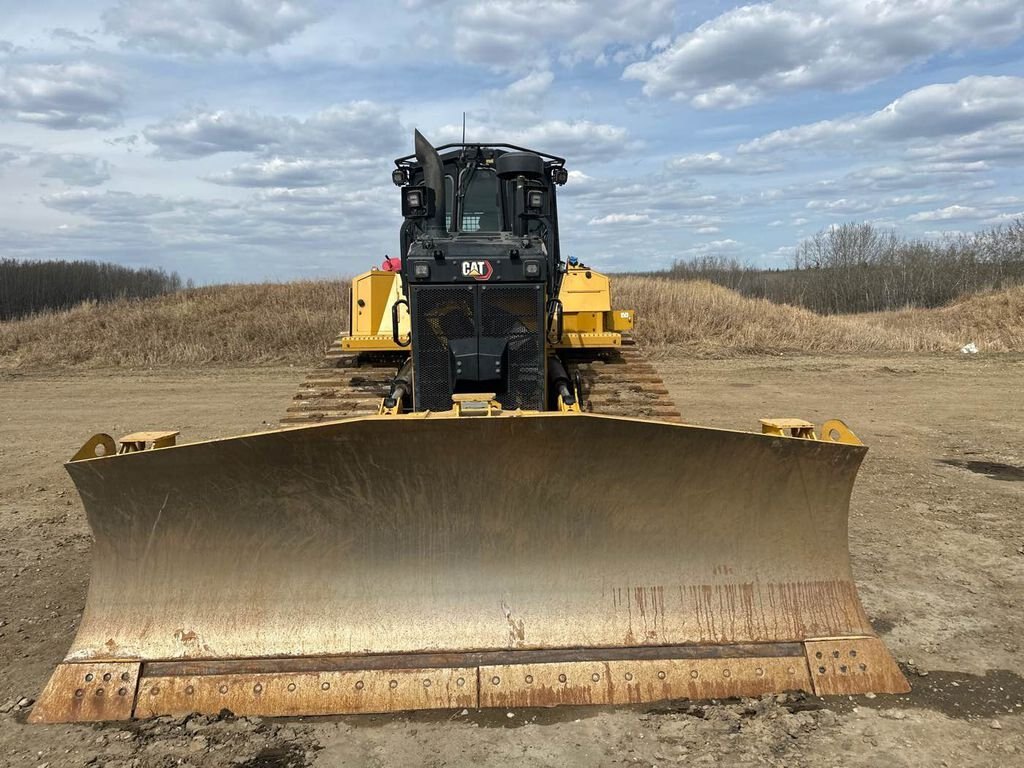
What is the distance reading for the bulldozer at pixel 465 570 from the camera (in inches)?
124

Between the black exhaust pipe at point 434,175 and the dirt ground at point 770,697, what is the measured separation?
3360 mm

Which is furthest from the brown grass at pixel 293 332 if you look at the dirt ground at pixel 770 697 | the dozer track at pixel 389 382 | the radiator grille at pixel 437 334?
the radiator grille at pixel 437 334

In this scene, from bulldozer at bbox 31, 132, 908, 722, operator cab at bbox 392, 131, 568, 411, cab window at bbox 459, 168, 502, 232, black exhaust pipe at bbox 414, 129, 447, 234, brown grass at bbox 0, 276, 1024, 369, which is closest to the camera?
bulldozer at bbox 31, 132, 908, 722

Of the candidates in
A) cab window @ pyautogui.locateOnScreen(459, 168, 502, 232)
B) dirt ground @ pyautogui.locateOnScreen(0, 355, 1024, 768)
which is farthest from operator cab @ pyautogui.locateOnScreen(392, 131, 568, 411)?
dirt ground @ pyautogui.locateOnScreen(0, 355, 1024, 768)

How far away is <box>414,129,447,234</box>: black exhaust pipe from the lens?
538 centimetres

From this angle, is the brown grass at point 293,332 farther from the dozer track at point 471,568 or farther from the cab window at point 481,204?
the dozer track at point 471,568

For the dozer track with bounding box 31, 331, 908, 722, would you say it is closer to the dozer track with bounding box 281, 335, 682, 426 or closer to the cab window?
the dozer track with bounding box 281, 335, 682, 426

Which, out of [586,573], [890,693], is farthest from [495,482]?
[890,693]

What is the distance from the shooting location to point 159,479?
10.9ft

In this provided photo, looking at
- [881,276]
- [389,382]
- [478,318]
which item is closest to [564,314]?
[389,382]

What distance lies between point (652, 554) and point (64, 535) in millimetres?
4697

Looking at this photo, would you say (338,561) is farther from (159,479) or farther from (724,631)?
(724,631)

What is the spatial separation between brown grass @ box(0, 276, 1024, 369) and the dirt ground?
298 inches

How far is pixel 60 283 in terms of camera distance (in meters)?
43.0
